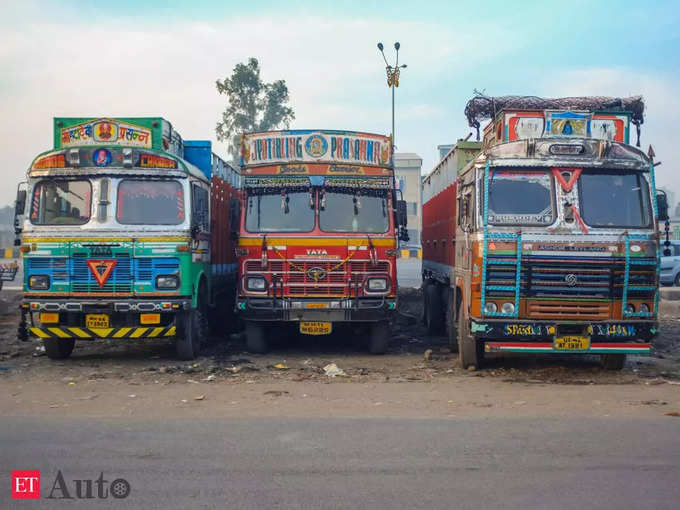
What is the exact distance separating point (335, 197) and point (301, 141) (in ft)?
3.69

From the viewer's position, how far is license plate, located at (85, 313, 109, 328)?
34.0ft

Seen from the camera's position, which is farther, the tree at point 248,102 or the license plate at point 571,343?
the tree at point 248,102

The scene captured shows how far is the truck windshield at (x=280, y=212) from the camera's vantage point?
11414mm

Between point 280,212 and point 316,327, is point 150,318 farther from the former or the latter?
point 280,212

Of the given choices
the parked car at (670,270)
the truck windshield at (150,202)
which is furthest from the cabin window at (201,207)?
the parked car at (670,270)

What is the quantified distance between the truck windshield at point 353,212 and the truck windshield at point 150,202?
233cm

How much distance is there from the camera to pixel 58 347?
10.9 m

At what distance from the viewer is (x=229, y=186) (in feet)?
49.8

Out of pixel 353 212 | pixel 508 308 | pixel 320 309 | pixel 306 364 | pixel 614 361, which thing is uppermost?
pixel 353 212

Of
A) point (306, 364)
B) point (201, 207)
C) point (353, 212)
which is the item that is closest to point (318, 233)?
point (353, 212)

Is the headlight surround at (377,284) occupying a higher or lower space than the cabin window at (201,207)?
lower

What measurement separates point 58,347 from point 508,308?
687cm

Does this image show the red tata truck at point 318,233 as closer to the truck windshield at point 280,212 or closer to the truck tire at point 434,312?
the truck windshield at point 280,212

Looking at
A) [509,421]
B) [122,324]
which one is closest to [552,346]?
[509,421]
